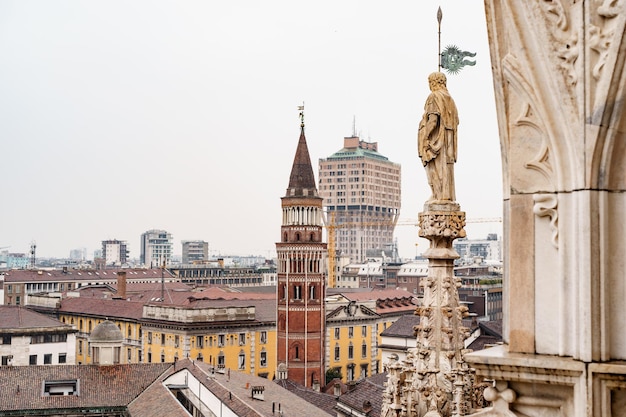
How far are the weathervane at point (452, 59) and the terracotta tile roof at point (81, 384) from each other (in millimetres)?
25598

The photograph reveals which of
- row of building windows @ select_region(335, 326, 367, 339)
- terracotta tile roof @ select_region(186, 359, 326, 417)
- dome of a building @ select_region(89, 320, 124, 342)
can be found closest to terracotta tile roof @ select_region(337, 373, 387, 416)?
terracotta tile roof @ select_region(186, 359, 326, 417)

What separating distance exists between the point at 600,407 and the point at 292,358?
60.9 metres

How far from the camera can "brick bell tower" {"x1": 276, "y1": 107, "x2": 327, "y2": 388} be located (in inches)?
2499

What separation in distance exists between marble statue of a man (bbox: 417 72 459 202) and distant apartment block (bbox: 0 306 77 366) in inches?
1931

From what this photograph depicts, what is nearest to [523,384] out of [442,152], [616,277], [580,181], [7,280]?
[616,277]

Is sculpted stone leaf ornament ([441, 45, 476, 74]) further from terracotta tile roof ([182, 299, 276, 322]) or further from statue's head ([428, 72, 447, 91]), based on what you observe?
terracotta tile roof ([182, 299, 276, 322])

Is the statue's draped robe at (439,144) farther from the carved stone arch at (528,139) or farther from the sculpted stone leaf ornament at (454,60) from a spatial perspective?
the carved stone arch at (528,139)

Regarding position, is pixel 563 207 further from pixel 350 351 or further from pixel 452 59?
pixel 350 351

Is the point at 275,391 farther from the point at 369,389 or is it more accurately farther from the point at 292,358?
the point at 292,358

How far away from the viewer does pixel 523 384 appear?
3.56 meters

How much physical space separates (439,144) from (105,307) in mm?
68003

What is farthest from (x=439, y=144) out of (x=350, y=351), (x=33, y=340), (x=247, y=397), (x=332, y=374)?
(x=350, y=351)

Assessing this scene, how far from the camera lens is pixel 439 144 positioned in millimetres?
6922

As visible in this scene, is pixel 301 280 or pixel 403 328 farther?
pixel 301 280
